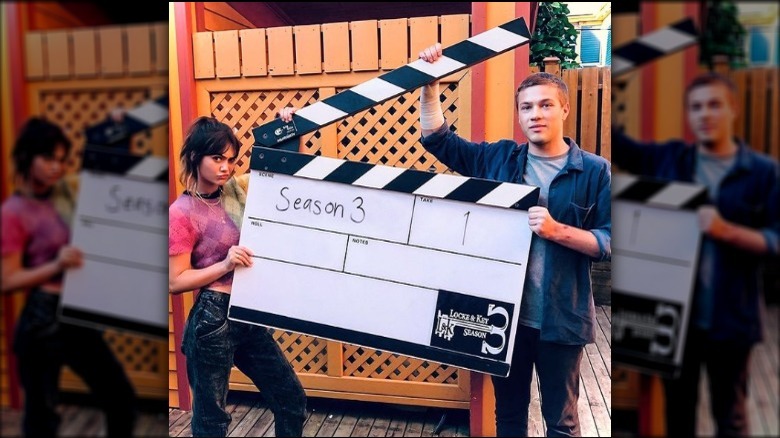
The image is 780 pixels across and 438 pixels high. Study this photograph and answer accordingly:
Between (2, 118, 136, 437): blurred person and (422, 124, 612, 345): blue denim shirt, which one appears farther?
(422, 124, 612, 345): blue denim shirt

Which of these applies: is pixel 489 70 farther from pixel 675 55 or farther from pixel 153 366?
pixel 153 366

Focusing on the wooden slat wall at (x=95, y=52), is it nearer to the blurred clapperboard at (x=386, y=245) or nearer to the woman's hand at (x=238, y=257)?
the blurred clapperboard at (x=386, y=245)

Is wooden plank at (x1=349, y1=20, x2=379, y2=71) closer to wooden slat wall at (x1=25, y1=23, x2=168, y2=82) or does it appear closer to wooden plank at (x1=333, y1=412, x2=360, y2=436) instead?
wooden slat wall at (x1=25, y1=23, x2=168, y2=82)

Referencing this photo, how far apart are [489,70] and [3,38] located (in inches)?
81.6

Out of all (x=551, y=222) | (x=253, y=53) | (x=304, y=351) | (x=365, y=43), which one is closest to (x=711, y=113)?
(x=551, y=222)

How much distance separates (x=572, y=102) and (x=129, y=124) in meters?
1.97

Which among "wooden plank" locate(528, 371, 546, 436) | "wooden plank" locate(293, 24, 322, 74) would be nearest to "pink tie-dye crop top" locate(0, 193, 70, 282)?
"wooden plank" locate(293, 24, 322, 74)

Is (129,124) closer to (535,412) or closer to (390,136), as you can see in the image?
(390,136)

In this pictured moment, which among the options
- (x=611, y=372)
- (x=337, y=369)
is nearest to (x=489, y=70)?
(x=611, y=372)

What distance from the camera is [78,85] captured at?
2.37m

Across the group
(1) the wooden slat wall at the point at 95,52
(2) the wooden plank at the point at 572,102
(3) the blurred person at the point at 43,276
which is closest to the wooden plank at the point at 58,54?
(1) the wooden slat wall at the point at 95,52

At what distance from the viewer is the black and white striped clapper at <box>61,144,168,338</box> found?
7.63ft

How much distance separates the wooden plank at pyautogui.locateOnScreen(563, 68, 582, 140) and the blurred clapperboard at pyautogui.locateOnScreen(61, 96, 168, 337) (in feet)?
5.93

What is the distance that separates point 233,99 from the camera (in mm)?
2613
